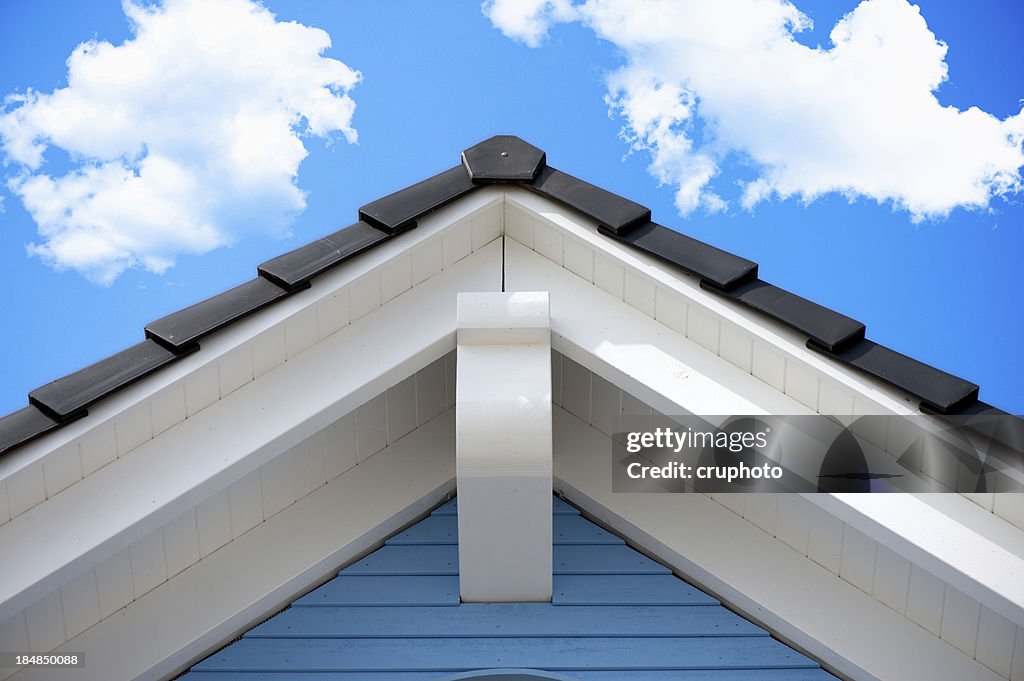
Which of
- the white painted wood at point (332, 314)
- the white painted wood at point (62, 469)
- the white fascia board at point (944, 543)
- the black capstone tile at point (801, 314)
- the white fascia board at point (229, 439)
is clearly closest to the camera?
the white fascia board at point (944, 543)

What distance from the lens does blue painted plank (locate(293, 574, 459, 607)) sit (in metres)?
3.45

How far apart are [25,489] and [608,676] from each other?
1724 mm

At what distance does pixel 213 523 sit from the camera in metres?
3.55

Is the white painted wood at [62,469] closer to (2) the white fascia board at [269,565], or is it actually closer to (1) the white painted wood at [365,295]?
(2) the white fascia board at [269,565]

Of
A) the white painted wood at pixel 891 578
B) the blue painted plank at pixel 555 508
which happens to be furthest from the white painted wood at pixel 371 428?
the white painted wood at pixel 891 578

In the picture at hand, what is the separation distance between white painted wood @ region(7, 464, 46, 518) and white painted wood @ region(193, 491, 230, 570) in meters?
0.62

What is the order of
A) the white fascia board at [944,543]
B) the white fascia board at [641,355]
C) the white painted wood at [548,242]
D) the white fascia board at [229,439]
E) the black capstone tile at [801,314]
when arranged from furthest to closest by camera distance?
the white painted wood at [548,242]
the white fascia board at [641,355]
the black capstone tile at [801,314]
the white fascia board at [229,439]
the white fascia board at [944,543]

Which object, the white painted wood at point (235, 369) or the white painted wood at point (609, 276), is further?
the white painted wood at point (609, 276)

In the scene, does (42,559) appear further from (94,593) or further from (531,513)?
(531,513)

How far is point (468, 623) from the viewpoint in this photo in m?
3.33

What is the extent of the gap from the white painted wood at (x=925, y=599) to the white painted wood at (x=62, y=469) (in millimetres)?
2451

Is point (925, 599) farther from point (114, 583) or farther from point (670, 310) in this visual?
point (114, 583)

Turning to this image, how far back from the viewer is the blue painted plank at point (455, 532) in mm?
3717

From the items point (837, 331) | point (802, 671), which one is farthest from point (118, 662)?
point (837, 331)
